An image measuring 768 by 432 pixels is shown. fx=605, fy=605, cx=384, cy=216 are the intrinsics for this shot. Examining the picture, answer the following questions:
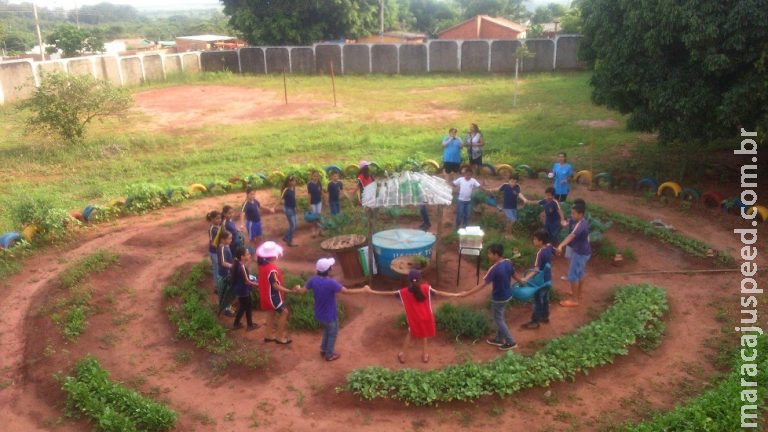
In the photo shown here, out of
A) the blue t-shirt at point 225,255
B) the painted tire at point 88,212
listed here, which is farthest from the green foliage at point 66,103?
the blue t-shirt at point 225,255

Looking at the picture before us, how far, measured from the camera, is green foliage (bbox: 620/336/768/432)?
620 cm

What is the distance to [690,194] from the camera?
13.7m

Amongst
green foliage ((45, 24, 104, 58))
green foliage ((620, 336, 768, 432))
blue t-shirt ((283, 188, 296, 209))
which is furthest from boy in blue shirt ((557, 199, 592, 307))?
green foliage ((45, 24, 104, 58))

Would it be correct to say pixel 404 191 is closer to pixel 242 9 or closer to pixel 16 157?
pixel 16 157

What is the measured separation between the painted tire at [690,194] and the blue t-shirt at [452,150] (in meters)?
5.18

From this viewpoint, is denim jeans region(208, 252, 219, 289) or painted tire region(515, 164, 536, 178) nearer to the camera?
denim jeans region(208, 252, 219, 289)

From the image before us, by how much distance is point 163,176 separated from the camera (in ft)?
55.7

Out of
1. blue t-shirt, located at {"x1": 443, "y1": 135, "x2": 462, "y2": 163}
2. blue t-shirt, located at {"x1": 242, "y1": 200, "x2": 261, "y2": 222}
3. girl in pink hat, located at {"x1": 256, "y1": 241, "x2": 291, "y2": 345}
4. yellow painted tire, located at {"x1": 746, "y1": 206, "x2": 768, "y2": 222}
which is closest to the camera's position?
girl in pink hat, located at {"x1": 256, "y1": 241, "x2": 291, "y2": 345}

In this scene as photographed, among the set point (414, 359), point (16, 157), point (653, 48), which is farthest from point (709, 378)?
point (16, 157)

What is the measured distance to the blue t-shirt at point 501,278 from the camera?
776cm

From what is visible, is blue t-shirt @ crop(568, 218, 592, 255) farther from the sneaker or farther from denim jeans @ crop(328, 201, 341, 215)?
denim jeans @ crop(328, 201, 341, 215)

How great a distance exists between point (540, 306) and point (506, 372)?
183 cm

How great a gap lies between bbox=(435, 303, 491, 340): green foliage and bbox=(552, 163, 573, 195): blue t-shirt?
4.41 m

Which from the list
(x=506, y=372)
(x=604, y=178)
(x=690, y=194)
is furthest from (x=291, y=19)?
(x=506, y=372)
